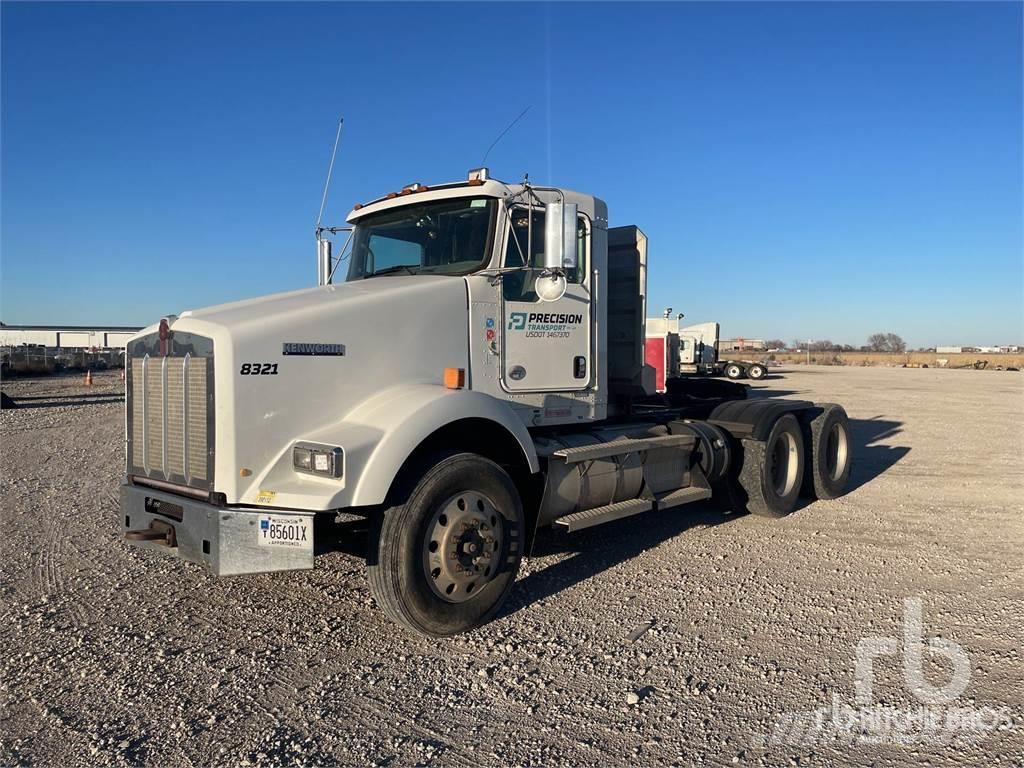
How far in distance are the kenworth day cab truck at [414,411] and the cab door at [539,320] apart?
0.02 m

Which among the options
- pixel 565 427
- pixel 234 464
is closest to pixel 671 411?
pixel 565 427

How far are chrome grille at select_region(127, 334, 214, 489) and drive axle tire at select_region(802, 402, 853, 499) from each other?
276 inches

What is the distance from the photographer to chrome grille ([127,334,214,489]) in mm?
4465

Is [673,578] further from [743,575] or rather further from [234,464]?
[234,464]

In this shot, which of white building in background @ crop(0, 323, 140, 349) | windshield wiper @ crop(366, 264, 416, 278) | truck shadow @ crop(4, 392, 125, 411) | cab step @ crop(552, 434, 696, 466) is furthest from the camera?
white building in background @ crop(0, 323, 140, 349)

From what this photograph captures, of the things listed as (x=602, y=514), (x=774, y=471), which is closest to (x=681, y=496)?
(x=602, y=514)

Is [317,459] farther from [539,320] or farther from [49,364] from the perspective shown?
[49,364]

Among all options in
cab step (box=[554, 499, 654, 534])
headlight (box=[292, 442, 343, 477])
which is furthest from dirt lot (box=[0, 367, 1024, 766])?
headlight (box=[292, 442, 343, 477])

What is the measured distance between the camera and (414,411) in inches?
181

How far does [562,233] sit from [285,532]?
272 centimetres

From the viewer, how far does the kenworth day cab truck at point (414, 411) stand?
432cm

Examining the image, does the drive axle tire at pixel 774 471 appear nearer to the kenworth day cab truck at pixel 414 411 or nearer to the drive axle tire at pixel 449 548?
the kenworth day cab truck at pixel 414 411

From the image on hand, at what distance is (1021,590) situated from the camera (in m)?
5.63

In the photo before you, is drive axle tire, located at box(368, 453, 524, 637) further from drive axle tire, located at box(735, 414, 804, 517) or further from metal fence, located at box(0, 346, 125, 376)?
metal fence, located at box(0, 346, 125, 376)
